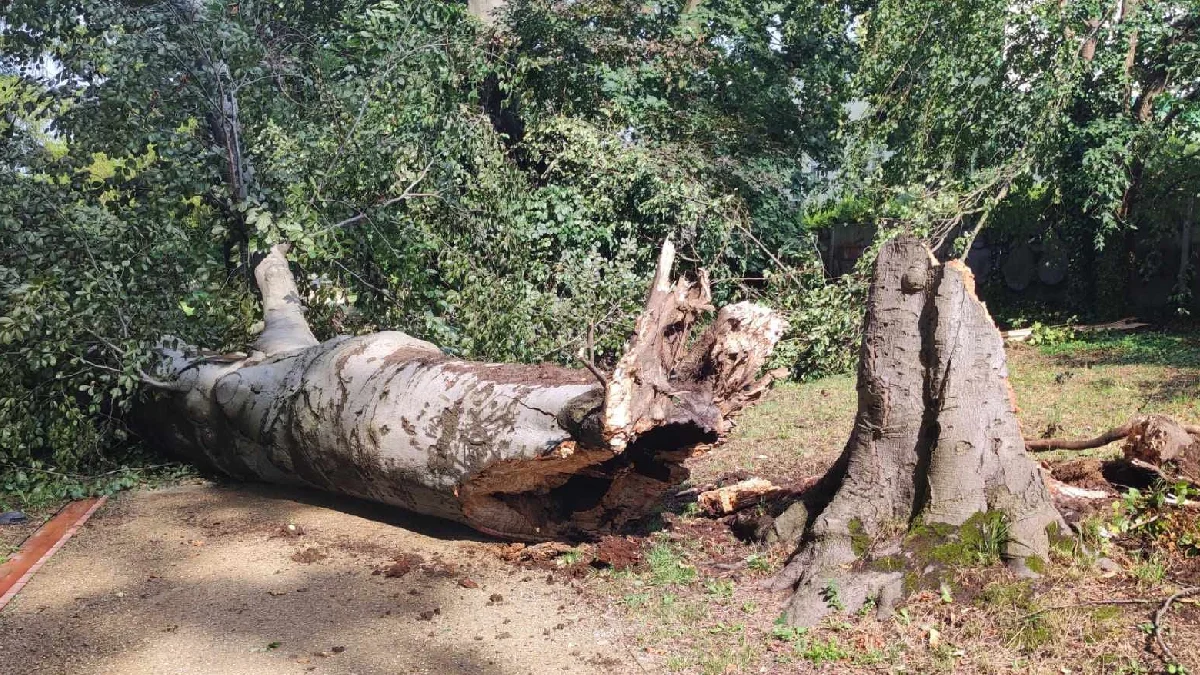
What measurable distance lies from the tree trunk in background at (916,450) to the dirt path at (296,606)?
3.28ft

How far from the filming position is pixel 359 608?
4.23 m

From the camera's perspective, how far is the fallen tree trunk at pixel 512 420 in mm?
4141

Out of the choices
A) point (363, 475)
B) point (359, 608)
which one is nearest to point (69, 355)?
point (363, 475)

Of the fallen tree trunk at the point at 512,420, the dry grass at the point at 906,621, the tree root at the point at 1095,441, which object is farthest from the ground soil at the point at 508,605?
the fallen tree trunk at the point at 512,420

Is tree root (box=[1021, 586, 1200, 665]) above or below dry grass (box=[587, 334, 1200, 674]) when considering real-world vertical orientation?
above

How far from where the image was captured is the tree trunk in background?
12.8ft

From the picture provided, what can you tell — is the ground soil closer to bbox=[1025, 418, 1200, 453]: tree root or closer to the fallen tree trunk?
bbox=[1025, 418, 1200, 453]: tree root

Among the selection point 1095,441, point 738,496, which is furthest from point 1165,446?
point 738,496

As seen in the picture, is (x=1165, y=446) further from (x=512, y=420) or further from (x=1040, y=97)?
(x=1040, y=97)

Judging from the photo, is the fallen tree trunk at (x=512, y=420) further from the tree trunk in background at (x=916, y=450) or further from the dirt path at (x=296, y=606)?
the tree trunk in background at (x=916, y=450)

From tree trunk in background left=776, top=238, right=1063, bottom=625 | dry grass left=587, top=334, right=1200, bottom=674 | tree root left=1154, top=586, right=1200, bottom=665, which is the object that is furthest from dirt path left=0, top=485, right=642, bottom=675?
tree root left=1154, top=586, right=1200, bottom=665

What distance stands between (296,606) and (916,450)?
2.74 m

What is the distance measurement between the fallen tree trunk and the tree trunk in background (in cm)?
51

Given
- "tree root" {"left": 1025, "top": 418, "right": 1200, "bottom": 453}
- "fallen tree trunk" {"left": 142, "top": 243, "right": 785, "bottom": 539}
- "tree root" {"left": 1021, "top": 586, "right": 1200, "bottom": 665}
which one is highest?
"fallen tree trunk" {"left": 142, "top": 243, "right": 785, "bottom": 539}
